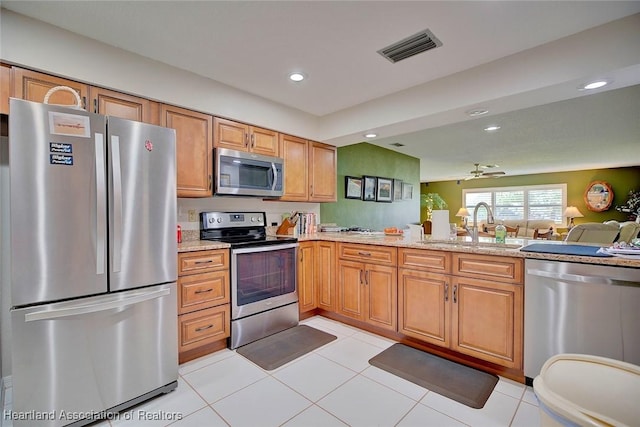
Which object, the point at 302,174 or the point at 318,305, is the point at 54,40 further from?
the point at 318,305

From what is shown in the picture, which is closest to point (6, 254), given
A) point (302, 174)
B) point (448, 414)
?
point (302, 174)

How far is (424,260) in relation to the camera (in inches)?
97.6

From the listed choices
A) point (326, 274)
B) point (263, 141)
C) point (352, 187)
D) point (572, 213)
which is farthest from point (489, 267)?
point (572, 213)

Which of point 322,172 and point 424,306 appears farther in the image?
point 322,172

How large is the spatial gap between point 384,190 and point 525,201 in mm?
6419

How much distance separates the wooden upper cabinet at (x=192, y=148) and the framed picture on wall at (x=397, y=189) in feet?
13.2

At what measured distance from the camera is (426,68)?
8.02 feet

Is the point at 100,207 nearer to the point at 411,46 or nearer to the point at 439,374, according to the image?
the point at 411,46

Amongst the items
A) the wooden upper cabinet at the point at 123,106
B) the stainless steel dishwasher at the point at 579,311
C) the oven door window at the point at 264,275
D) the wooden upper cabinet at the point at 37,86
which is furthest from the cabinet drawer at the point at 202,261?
the stainless steel dishwasher at the point at 579,311

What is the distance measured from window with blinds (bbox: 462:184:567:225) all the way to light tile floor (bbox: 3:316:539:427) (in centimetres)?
834

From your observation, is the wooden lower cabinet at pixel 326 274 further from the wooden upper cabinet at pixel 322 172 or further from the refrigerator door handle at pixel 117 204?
the refrigerator door handle at pixel 117 204

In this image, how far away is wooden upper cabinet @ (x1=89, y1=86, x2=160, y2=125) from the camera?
213 centimetres

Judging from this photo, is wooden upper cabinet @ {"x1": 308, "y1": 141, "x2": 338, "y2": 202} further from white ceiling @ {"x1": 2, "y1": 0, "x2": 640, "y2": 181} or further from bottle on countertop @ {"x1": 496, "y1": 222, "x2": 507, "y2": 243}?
bottle on countertop @ {"x1": 496, "y1": 222, "x2": 507, "y2": 243}

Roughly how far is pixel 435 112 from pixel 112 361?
3.04 meters
